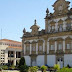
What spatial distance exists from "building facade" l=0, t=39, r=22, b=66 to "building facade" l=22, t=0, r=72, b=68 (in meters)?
18.9

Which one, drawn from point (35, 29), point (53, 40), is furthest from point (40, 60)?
point (35, 29)

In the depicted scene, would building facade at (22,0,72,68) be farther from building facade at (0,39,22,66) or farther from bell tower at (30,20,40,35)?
building facade at (0,39,22,66)

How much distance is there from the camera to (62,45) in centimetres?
3769

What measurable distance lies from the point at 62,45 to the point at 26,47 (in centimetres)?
908

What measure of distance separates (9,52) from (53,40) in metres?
28.3

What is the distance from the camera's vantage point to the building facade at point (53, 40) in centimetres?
3719

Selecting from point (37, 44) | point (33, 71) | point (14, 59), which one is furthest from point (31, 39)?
point (14, 59)

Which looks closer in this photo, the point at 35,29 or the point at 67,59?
the point at 67,59

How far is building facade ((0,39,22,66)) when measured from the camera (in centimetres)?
6147

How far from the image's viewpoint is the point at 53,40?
3897cm

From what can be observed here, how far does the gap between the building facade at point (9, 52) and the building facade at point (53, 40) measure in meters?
18.9

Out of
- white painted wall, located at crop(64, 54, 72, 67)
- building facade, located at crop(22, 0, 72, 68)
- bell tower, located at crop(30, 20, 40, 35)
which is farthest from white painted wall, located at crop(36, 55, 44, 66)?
white painted wall, located at crop(64, 54, 72, 67)

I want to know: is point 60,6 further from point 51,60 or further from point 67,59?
point 51,60

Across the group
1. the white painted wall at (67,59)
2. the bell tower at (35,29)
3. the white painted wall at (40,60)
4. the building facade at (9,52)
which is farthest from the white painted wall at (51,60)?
the building facade at (9,52)
